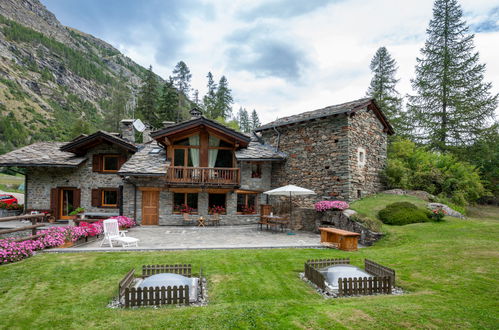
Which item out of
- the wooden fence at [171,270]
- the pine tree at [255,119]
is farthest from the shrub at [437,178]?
the pine tree at [255,119]

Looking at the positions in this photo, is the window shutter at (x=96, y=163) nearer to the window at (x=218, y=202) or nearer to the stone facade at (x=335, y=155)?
the window at (x=218, y=202)

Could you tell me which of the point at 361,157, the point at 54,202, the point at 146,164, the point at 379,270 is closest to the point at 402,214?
the point at 361,157

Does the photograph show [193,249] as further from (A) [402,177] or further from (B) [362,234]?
(A) [402,177]

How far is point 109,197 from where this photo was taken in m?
17.1

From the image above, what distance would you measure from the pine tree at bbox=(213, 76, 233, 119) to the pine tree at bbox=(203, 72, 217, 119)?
962mm

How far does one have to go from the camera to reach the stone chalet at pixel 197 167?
15147mm

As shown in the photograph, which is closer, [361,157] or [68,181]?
[361,157]

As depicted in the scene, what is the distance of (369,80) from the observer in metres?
28.3

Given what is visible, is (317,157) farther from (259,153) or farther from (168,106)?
(168,106)

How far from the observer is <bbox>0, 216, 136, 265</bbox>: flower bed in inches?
298

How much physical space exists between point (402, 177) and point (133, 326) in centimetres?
1615

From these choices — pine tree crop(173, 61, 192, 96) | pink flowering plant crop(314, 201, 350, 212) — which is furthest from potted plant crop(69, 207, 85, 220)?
pine tree crop(173, 61, 192, 96)

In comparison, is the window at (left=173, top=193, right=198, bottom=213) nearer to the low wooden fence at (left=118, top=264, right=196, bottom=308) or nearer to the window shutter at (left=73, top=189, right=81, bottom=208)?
the window shutter at (left=73, top=189, right=81, bottom=208)

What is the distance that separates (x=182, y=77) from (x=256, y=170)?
37292 mm
